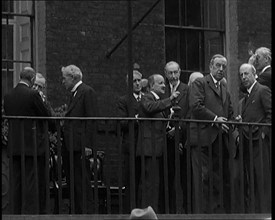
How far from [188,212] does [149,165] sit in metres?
0.73

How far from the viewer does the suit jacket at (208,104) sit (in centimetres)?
1802

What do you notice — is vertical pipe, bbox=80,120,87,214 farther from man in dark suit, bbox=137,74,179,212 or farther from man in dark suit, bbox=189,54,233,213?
man in dark suit, bbox=189,54,233,213

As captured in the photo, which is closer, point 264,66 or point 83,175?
point 83,175

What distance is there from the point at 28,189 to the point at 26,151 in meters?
0.46

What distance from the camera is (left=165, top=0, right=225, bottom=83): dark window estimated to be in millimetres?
23875

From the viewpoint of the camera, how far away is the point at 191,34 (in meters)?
24.1

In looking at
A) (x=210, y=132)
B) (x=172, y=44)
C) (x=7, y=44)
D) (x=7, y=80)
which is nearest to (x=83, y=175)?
(x=210, y=132)

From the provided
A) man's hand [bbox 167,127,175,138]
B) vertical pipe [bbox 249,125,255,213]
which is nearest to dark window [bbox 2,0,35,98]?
man's hand [bbox 167,127,175,138]

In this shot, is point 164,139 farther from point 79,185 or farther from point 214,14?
point 214,14

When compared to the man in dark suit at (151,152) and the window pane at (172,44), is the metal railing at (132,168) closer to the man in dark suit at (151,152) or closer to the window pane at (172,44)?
the man in dark suit at (151,152)

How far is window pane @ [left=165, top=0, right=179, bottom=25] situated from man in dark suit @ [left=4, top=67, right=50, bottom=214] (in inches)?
264

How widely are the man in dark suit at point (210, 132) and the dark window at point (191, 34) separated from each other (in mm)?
5137

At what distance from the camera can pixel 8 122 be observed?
56.6ft

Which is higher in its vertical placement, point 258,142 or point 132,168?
point 258,142
